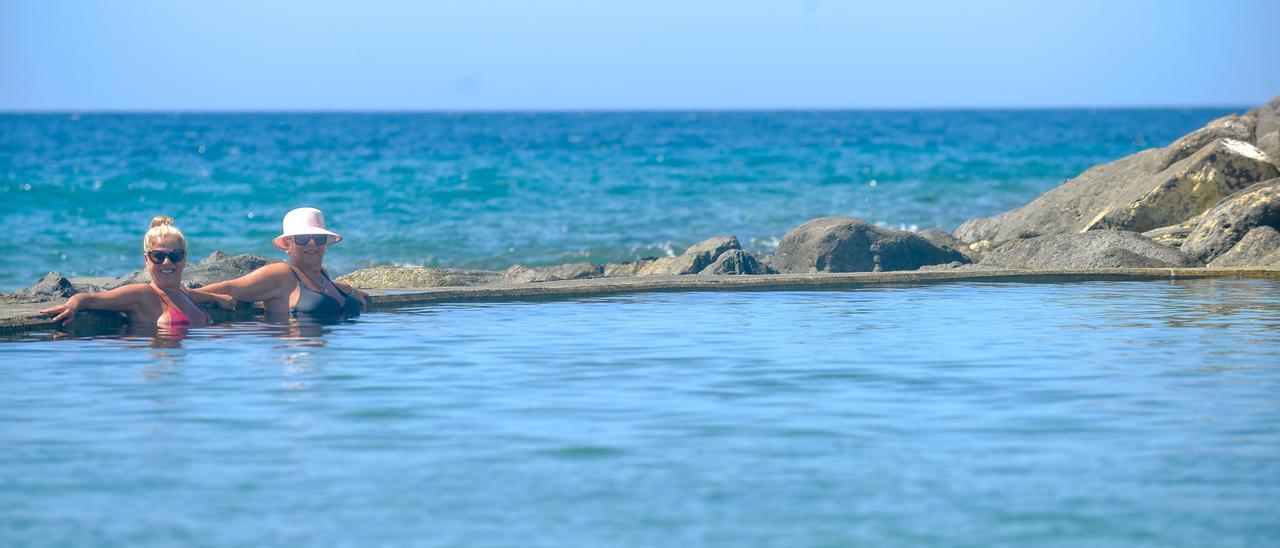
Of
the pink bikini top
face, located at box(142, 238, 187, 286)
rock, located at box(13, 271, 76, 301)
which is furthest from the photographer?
rock, located at box(13, 271, 76, 301)

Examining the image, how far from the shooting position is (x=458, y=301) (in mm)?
11914

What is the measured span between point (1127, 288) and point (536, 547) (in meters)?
8.73

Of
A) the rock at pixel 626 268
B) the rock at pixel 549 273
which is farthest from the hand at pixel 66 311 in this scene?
the rock at pixel 626 268

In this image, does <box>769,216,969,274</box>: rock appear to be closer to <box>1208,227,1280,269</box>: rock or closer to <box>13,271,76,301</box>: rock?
<box>1208,227,1280,269</box>: rock

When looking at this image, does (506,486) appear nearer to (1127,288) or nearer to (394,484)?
(394,484)

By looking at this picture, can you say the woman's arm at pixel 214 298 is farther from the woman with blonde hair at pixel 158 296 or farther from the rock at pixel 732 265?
the rock at pixel 732 265

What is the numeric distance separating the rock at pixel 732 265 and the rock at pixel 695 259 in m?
0.16

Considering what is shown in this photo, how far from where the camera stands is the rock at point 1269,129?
19.5 m

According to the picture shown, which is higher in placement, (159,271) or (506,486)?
(159,271)

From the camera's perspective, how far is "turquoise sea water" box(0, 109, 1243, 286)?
27922 millimetres

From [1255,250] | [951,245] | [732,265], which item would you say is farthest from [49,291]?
[1255,250]

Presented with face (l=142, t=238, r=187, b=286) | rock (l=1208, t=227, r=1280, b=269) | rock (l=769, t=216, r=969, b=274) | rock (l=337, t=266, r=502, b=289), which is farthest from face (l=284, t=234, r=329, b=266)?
rock (l=1208, t=227, r=1280, b=269)

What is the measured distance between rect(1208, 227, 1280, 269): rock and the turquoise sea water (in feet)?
42.1

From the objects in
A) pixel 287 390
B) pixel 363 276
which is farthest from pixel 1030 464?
pixel 363 276
